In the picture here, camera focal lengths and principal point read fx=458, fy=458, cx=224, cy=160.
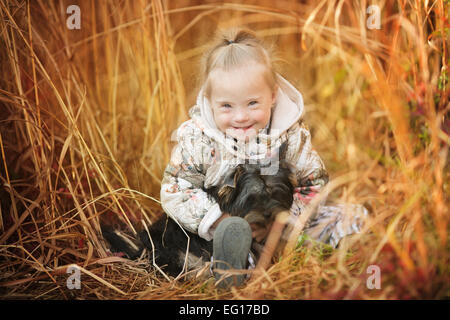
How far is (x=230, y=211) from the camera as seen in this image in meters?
1.37

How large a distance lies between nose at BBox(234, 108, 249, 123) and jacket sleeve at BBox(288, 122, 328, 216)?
18 centimetres

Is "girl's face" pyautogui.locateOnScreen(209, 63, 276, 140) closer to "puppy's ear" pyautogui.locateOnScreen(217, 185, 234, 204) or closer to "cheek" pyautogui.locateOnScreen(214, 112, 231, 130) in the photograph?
"cheek" pyautogui.locateOnScreen(214, 112, 231, 130)

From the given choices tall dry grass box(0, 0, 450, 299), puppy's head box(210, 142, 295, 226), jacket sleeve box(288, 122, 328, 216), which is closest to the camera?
tall dry grass box(0, 0, 450, 299)

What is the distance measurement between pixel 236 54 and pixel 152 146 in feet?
2.08

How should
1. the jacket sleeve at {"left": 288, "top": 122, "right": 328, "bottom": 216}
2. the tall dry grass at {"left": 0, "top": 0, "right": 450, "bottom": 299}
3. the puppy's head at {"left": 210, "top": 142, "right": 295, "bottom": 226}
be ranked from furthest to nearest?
1. the jacket sleeve at {"left": 288, "top": 122, "right": 328, "bottom": 216}
2. the puppy's head at {"left": 210, "top": 142, "right": 295, "bottom": 226}
3. the tall dry grass at {"left": 0, "top": 0, "right": 450, "bottom": 299}

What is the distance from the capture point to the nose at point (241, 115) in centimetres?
140

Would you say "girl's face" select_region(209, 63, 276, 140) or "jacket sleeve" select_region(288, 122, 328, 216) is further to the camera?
"jacket sleeve" select_region(288, 122, 328, 216)

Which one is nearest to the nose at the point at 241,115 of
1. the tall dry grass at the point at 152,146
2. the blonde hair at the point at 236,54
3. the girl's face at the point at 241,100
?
the girl's face at the point at 241,100

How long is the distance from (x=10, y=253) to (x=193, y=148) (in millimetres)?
640

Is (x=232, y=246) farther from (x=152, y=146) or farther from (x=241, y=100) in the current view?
(x=152, y=146)

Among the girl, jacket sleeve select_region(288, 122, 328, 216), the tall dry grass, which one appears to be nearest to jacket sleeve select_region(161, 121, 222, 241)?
the girl

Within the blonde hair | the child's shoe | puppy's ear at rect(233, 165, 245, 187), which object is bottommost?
the child's shoe

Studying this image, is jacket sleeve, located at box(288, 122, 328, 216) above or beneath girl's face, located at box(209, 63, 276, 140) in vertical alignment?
beneath

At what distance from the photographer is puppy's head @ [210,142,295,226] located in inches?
52.8
